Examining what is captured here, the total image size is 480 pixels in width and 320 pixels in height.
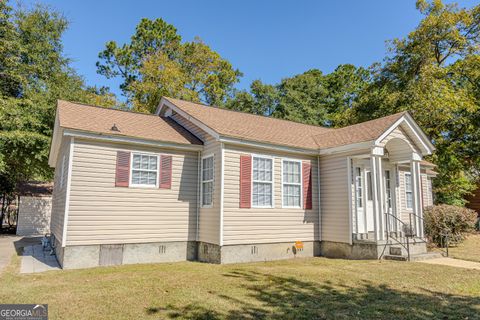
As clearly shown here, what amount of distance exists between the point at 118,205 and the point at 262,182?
4423mm

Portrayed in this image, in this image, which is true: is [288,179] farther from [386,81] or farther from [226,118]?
[386,81]

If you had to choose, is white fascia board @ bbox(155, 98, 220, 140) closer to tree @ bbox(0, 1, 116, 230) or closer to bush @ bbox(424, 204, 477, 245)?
tree @ bbox(0, 1, 116, 230)

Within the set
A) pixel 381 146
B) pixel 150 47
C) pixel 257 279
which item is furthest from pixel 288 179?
pixel 150 47

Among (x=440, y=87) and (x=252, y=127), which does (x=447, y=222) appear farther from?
(x=252, y=127)

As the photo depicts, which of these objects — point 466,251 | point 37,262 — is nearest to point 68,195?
point 37,262

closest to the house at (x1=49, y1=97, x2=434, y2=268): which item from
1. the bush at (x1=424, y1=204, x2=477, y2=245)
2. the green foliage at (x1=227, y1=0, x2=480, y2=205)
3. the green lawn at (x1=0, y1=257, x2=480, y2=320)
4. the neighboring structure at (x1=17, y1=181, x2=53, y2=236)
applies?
Answer: the green lawn at (x1=0, y1=257, x2=480, y2=320)

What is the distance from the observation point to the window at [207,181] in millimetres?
10391

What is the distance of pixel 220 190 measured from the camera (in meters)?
9.75

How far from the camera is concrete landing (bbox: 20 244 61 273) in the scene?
861 centimetres

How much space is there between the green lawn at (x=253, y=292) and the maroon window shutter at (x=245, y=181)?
2029mm

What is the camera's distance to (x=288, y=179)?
1124 centimetres

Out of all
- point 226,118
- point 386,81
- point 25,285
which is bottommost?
point 25,285

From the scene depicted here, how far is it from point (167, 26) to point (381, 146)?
91.1 feet

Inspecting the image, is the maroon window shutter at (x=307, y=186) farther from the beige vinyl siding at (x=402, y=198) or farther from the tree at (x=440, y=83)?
the tree at (x=440, y=83)
